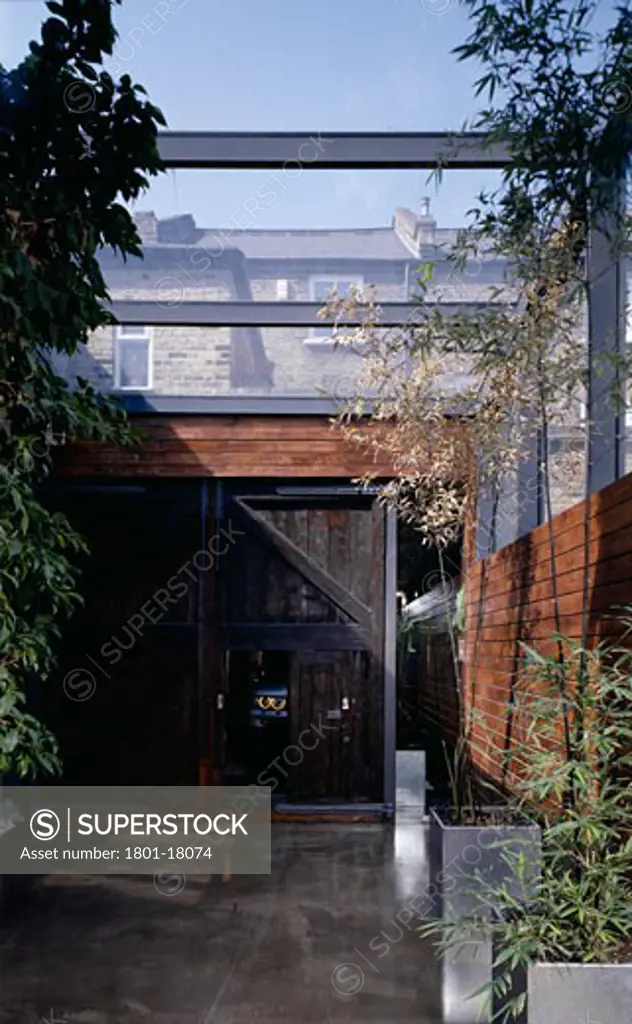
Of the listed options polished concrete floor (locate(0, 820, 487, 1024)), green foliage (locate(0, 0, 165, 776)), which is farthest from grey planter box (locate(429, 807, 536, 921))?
green foliage (locate(0, 0, 165, 776))

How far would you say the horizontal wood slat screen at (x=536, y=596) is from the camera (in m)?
4.08

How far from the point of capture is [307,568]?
950cm

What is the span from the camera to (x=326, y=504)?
955 centimetres

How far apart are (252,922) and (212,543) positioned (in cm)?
416

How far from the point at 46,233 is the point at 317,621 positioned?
5.45 meters

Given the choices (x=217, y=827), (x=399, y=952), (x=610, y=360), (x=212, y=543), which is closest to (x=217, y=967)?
(x=399, y=952)

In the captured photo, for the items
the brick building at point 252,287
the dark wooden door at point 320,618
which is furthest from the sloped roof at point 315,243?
the dark wooden door at point 320,618

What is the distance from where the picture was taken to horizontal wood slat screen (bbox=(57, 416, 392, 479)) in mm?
9031

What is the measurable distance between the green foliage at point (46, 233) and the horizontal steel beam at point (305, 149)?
1572 millimetres

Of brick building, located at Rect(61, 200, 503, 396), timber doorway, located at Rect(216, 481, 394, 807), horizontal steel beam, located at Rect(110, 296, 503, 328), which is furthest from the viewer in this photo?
timber doorway, located at Rect(216, 481, 394, 807)

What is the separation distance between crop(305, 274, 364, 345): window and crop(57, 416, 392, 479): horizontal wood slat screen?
4.12 feet

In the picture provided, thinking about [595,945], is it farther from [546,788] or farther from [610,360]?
[610,360]

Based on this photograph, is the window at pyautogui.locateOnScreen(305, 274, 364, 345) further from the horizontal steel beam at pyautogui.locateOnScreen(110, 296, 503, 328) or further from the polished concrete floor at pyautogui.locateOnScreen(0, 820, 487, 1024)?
the polished concrete floor at pyautogui.locateOnScreen(0, 820, 487, 1024)

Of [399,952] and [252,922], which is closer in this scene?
[399,952]
